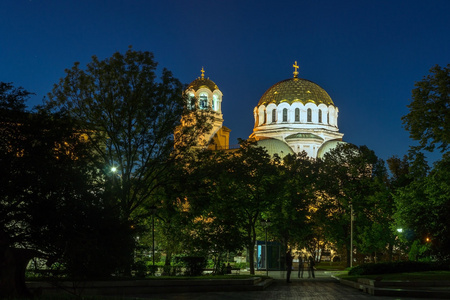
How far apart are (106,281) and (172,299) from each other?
3.14 metres

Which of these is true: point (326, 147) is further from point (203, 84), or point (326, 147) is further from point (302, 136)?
point (203, 84)

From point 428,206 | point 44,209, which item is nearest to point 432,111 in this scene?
point 428,206

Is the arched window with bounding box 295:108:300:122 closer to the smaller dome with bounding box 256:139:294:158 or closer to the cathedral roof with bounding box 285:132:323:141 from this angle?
the cathedral roof with bounding box 285:132:323:141

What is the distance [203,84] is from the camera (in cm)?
9981

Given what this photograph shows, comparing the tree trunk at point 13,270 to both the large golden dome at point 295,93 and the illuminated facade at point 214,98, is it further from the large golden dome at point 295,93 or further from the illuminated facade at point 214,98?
the large golden dome at point 295,93

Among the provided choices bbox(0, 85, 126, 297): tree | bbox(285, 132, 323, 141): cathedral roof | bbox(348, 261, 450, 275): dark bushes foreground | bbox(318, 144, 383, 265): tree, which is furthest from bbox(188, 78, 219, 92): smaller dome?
bbox(0, 85, 126, 297): tree

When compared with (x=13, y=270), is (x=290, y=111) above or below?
above

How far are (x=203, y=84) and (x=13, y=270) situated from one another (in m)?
83.5

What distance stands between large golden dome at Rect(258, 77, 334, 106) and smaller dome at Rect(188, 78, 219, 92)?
7.53 meters

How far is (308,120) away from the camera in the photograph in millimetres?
98625

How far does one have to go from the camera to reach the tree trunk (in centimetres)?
1716

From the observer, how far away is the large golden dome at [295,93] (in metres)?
98.5

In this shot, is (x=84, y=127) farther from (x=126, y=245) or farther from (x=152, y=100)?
(x=126, y=245)

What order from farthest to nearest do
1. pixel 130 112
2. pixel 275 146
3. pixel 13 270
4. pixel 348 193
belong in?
1. pixel 275 146
2. pixel 348 193
3. pixel 130 112
4. pixel 13 270
